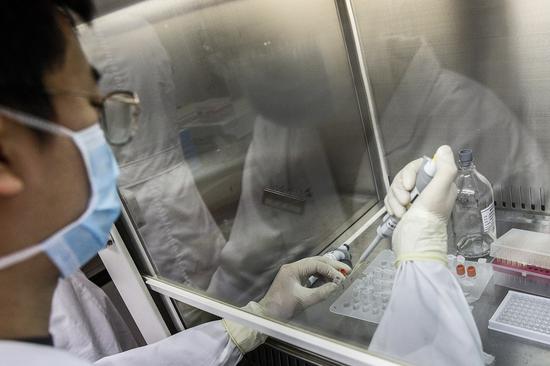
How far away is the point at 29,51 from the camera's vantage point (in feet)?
1.79

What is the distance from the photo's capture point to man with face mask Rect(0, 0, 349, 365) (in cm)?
55

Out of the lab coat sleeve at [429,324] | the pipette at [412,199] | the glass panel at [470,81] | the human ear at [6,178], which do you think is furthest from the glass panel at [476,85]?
the human ear at [6,178]

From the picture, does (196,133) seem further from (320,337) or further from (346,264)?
(320,337)

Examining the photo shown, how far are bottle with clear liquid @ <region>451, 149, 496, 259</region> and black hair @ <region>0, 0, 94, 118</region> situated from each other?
3.40ft

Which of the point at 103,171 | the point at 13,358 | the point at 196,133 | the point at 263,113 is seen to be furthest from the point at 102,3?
the point at 13,358

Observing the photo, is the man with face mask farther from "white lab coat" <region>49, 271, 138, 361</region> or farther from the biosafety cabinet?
"white lab coat" <region>49, 271, 138, 361</region>

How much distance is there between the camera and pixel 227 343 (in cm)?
125

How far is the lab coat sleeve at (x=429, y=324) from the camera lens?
902 mm

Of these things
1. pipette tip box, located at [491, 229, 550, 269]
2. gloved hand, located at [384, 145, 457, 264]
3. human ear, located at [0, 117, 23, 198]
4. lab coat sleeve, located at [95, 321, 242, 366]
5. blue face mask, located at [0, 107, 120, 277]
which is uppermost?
human ear, located at [0, 117, 23, 198]

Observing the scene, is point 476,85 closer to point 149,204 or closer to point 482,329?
point 482,329

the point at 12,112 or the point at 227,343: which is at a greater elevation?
the point at 12,112

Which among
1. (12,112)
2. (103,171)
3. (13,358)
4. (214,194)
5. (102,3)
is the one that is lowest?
(214,194)

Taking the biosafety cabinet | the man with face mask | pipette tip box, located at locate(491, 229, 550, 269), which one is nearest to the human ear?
the man with face mask

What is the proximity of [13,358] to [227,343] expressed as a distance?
71cm
